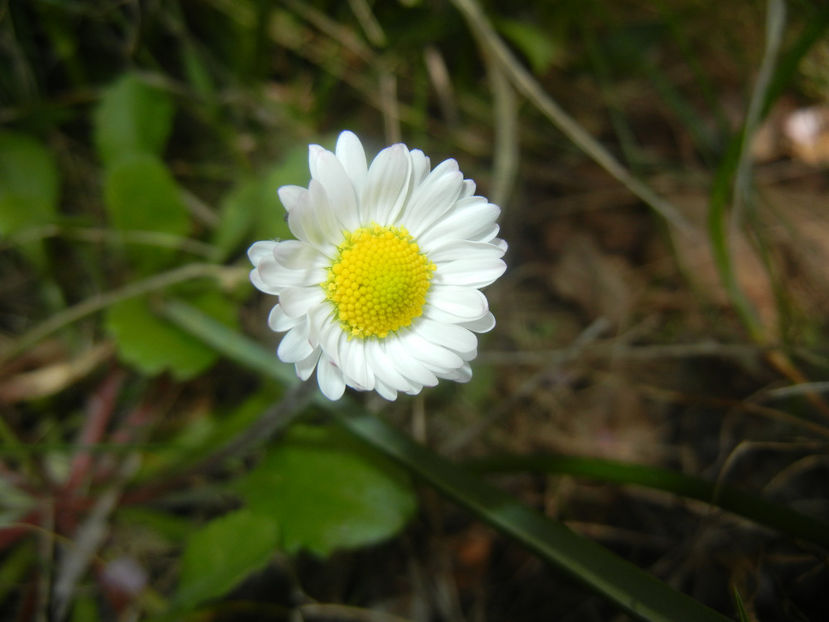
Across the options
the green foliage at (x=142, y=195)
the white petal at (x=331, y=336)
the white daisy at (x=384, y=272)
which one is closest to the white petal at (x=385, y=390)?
the white daisy at (x=384, y=272)

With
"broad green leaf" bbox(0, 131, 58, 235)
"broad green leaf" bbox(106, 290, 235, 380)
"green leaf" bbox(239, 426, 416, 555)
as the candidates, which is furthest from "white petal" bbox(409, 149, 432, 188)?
"broad green leaf" bbox(0, 131, 58, 235)

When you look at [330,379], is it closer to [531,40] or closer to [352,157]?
[352,157]

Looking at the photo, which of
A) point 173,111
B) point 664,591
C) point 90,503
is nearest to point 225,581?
point 90,503

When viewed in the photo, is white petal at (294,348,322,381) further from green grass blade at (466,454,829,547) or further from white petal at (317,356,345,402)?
green grass blade at (466,454,829,547)

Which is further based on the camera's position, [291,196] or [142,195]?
[142,195]

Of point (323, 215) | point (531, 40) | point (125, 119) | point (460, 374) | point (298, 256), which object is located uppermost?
point (531, 40)

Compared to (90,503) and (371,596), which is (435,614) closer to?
(371,596)

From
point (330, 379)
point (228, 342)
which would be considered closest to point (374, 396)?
point (228, 342)
